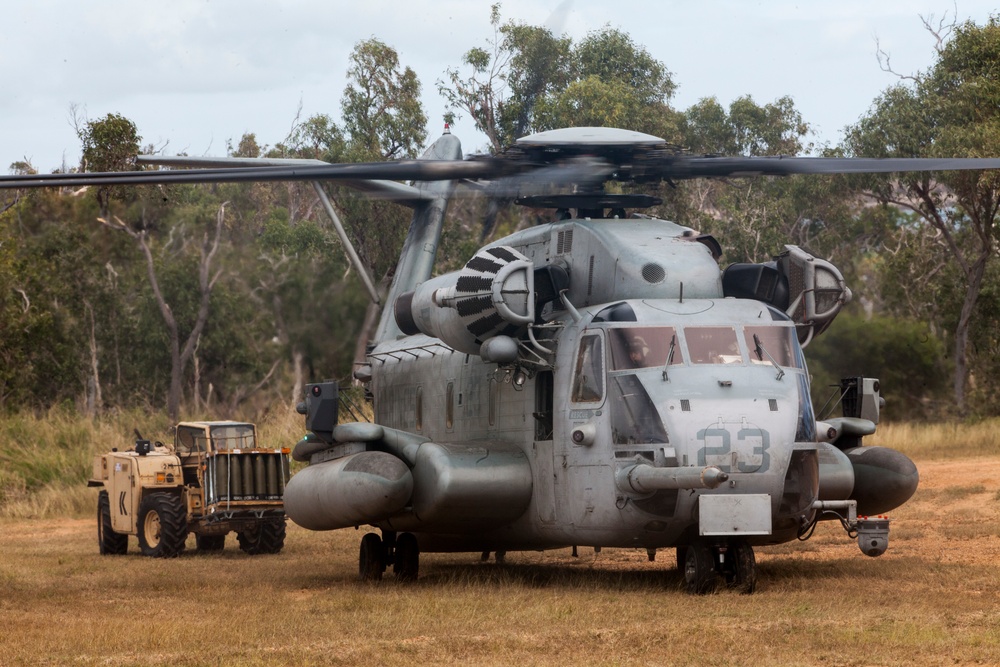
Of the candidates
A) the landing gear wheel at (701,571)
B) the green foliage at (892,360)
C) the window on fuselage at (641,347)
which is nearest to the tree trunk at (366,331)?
the green foliage at (892,360)

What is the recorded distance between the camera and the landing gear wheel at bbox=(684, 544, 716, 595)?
13219 millimetres

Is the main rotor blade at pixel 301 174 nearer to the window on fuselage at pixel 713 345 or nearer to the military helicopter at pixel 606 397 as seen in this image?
the military helicopter at pixel 606 397

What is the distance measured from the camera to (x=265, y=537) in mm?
21156

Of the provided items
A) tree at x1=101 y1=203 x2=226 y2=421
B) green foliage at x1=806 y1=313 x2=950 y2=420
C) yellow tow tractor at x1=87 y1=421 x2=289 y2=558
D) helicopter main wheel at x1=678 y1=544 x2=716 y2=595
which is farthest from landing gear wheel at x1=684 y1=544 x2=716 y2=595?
tree at x1=101 y1=203 x2=226 y2=421

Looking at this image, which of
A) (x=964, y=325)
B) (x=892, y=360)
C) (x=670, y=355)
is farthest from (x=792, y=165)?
(x=892, y=360)

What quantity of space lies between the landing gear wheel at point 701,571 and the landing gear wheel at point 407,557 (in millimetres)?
3785

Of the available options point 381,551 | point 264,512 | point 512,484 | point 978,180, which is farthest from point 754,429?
point 978,180

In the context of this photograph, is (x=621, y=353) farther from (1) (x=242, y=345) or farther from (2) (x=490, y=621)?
(1) (x=242, y=345)

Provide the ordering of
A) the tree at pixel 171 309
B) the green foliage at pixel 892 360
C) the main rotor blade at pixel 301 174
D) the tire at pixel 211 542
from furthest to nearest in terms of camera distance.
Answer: the green foliage at pixel 892 360, the tree at pixel 171 309, the tire at pixel 211 542, the main rotor blade at pixel 301 174

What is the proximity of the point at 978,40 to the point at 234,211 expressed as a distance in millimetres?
26368

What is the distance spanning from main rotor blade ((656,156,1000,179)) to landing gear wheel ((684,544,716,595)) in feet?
→ 12.1

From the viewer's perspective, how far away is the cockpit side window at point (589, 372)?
1369cm

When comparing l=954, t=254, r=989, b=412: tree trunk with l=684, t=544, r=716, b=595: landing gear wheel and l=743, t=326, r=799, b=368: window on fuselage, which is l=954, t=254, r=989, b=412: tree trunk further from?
l=684, t=544, r=716, b=595: landing gear wheel

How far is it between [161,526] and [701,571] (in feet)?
33.6
